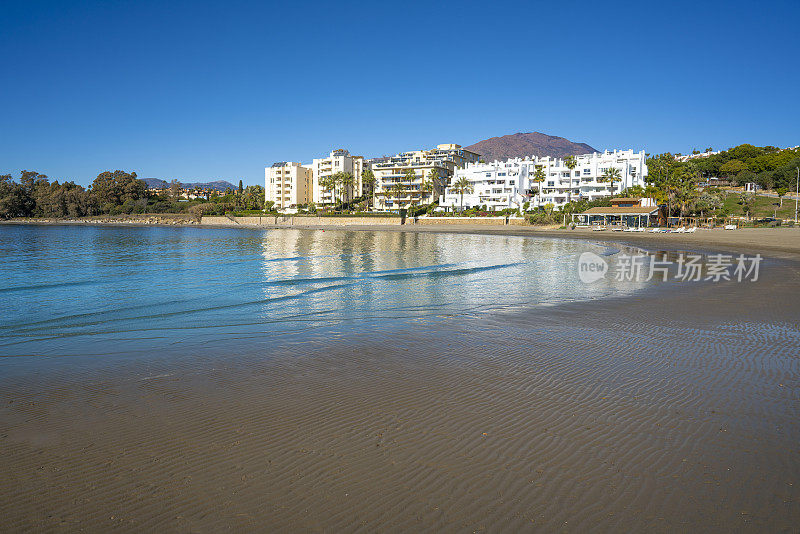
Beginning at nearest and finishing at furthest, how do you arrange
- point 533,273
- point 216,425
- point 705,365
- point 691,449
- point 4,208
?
point 691,449 < point 216,425 < point 705,365 < point 533,273 < point 4,208

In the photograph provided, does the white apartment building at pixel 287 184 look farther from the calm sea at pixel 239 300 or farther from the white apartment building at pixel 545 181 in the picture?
the calm sea at pixel 239 300

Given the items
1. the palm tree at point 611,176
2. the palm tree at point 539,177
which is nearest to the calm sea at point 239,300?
the palm tree at point 611,176

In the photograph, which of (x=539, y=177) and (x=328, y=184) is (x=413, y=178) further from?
(x=539, y=177)

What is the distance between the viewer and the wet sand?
3.53 metres

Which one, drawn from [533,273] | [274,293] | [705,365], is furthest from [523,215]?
[705,365]

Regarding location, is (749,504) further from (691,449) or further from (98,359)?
(98,359)

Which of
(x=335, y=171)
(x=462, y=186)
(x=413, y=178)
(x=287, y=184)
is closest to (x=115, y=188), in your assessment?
(x=287, y=184)

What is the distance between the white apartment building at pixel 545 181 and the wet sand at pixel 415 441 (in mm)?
93837

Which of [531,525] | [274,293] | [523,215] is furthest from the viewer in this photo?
[523,215]

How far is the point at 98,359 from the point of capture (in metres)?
7.80

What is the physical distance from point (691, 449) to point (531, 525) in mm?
2099

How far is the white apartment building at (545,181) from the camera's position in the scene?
331 ft

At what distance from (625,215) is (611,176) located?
21.1m

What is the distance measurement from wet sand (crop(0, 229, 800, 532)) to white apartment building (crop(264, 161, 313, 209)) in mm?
132198
